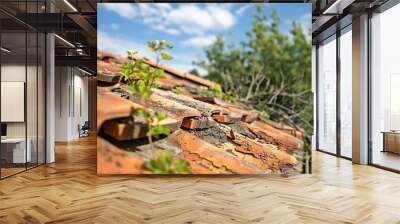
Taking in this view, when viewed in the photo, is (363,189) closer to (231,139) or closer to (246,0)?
(231,139)

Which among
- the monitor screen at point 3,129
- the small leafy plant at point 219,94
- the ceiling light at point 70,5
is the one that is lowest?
the monitor screen at point 3,129

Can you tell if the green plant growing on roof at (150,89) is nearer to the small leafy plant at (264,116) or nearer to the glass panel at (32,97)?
the small leafy plant at (264,116)

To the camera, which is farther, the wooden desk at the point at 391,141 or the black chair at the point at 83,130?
the black chair at the point at 83,130

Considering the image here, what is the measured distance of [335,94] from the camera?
8.66m

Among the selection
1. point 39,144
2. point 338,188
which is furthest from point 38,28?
point 338,188

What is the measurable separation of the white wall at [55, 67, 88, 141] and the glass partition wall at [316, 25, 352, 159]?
8.03 metres

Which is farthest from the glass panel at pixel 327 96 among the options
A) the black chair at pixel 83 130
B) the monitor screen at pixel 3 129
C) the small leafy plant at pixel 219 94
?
the black chair at pixel 83 130

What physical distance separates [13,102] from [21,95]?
260 mm

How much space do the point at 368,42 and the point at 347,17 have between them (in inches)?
23.3

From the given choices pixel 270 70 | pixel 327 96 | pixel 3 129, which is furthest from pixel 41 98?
pixel 327 96

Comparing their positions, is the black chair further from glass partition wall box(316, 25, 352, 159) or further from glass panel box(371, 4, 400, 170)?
glass panel box(371, 4, 400, 170)

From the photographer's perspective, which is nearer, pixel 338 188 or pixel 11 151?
pixel 338 188

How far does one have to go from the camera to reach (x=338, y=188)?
4809mm

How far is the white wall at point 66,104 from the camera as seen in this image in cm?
1291
